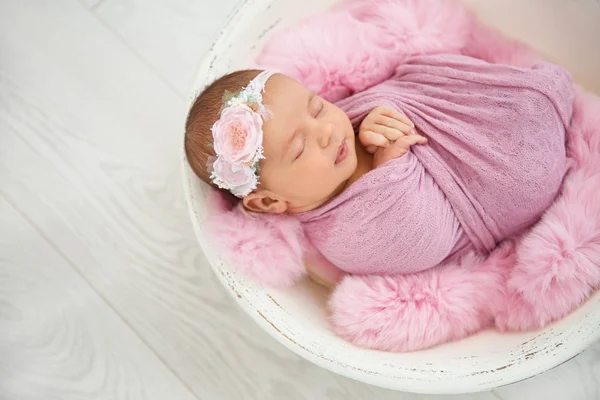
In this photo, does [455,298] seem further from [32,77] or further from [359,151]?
[32,77]

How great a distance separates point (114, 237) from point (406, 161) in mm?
725

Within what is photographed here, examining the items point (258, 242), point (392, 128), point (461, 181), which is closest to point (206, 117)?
point (258, 242)

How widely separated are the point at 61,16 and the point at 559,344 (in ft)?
4.60

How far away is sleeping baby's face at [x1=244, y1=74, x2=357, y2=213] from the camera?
0.89 m

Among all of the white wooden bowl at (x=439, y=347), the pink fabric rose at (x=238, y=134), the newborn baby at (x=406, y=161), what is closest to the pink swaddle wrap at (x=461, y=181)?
the newborn baby at (x=406, y=161)

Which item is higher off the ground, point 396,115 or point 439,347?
point 396,115

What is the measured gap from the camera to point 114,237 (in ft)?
4.19

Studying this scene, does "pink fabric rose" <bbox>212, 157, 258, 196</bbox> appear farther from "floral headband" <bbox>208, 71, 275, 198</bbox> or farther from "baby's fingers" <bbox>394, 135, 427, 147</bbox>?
"baby's fingers" <bbox>394, 135, 427, 147</bbox>

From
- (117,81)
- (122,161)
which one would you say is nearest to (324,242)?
(122,161)

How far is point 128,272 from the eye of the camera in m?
1.25

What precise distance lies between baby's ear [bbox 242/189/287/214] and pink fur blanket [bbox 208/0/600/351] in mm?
20

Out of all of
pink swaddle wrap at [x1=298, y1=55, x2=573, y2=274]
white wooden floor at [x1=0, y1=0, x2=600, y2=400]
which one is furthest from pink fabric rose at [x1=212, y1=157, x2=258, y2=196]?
white wooden floor at [x1=0, y1=0, x2=600, y2=400]

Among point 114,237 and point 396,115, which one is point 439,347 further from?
point 114,237

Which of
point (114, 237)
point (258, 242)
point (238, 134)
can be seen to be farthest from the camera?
point (114, 237)
